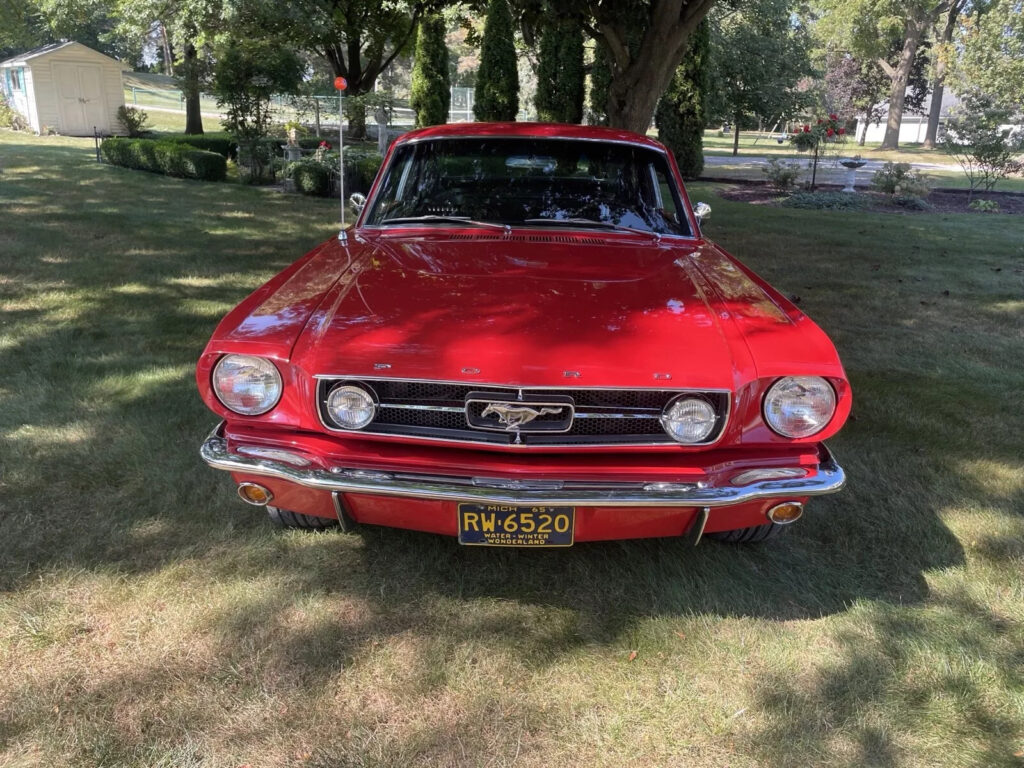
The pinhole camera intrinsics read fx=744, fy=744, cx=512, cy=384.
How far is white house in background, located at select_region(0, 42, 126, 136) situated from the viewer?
24844mm

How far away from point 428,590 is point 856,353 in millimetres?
4142

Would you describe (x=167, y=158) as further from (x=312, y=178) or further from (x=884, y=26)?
(x=884, y=26)

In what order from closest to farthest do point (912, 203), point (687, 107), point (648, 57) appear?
point (648, 57) < point (912, 203) < point (687, 107)

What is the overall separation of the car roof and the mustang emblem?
2.06 metres

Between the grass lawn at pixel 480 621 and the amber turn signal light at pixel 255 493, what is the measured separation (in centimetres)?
41

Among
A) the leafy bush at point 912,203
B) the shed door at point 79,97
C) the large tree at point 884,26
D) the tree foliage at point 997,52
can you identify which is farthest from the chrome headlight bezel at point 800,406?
the large tree at point 884,26

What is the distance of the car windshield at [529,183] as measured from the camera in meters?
3.74

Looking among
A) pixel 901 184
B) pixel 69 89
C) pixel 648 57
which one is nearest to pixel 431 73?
pixel 901 184

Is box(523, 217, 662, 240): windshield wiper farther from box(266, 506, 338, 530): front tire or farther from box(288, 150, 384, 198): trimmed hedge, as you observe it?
box(288, 150, 384, 198): trimmed hedge

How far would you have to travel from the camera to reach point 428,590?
2.80 meters

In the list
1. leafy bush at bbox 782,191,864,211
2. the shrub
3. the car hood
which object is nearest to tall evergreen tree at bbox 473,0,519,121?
the shrub

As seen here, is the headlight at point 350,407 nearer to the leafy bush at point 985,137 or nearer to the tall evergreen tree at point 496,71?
the leafy bush at point 985,137

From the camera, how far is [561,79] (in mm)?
18062

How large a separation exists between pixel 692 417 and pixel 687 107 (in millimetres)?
17169
